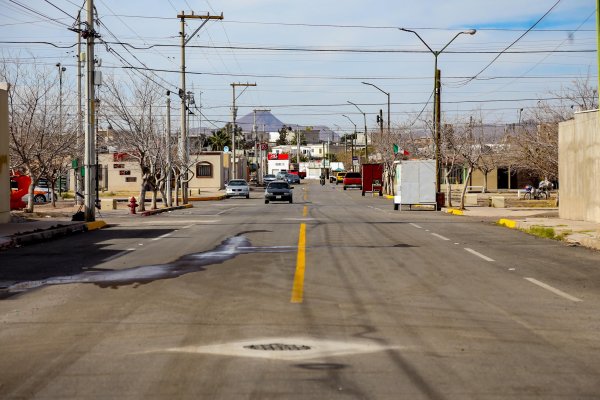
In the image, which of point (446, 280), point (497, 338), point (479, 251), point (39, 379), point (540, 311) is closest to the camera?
point (39, 379)

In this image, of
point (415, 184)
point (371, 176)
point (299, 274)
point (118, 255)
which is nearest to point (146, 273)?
point (299, 274)

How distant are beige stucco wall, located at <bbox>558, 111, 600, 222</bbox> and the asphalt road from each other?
29.7ft

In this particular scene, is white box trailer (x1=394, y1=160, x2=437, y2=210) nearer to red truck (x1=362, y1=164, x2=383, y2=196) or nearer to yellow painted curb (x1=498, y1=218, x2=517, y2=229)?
yellow painted curb (x1=498, y1=218, x2=517, y2=229)

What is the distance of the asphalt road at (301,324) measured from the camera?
6.46 metres

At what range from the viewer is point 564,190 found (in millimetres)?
29484

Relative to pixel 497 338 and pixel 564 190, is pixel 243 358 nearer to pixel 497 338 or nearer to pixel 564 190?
pixel 497 338

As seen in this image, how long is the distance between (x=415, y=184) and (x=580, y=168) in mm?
14112

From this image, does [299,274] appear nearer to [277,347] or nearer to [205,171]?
[277,347]

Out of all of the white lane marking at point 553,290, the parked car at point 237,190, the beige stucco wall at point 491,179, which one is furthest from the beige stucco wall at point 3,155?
the beige stucco wall at point 491,179

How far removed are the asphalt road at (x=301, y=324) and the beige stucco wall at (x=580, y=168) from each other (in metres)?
9.05

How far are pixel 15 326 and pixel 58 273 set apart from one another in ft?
17.6

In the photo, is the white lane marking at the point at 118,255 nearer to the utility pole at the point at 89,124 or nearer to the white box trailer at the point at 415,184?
the utility pole at the point at 89,124

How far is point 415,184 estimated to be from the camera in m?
41.2

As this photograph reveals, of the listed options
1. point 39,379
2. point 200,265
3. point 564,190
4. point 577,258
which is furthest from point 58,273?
point 564,190
